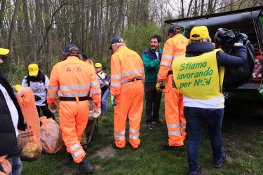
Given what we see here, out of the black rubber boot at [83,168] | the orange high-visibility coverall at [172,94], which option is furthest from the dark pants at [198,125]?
the black rubber boot at [83,168]

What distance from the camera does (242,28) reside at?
513 centimetres

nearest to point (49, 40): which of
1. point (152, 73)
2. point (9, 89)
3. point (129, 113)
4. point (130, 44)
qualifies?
point (130, 44)

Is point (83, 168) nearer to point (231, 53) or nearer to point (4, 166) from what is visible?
point (4, 166)

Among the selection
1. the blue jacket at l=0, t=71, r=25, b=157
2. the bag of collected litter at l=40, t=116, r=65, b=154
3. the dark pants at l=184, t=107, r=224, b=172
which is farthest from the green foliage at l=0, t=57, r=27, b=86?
the dark pants at l=184, t=107, r=224, b=172

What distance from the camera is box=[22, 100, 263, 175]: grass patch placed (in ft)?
11.1

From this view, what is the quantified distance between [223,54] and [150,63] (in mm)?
2242

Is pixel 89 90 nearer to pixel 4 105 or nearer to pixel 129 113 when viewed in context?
pixel 129 113

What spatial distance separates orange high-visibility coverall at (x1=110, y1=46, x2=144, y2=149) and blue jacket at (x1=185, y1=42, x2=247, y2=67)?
1.28m

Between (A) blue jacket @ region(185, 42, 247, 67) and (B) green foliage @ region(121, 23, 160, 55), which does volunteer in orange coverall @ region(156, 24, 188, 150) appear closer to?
(A) blue jacket @ region(185, 42, 247, 67)

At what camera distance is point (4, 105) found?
2.08m

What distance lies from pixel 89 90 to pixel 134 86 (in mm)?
796

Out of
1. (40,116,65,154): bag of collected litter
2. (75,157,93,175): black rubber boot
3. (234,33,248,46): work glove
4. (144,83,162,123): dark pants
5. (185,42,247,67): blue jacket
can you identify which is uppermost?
(234,33,248,46): work glove

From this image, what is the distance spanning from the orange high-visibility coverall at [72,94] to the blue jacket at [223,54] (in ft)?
5.31

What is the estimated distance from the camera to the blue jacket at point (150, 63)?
4906 millimetres
